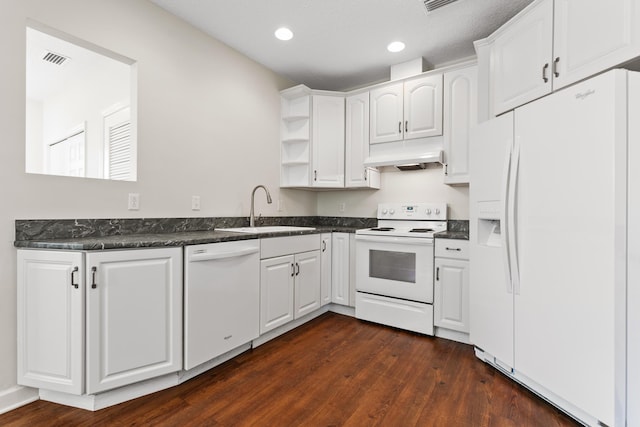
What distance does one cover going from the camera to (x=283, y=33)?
102 inches

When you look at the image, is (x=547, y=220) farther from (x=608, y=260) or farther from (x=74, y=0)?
(x=74, y=0)

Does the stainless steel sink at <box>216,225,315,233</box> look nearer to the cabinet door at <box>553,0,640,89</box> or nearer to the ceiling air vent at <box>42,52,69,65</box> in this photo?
the cabinet door at <box>553,0,640,89</box>

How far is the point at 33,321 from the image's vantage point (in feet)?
5.25

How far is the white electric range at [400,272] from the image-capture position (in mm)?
2635

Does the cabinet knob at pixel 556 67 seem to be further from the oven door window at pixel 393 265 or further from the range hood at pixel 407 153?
the oven door window at pixel 393 265

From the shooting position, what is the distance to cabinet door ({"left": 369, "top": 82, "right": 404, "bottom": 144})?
121 inches

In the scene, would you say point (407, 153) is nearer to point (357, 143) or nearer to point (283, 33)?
point (357, 143)

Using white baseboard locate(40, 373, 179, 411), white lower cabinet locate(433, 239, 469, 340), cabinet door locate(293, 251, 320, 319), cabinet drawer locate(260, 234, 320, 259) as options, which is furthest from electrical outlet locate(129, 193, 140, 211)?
white lower cabinet locate(433, 239, 469, 340)

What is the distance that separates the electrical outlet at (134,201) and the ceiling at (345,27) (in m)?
1.42

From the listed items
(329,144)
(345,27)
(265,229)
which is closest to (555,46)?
(345,27)

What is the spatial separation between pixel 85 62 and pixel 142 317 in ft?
9.63

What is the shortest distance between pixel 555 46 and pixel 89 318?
117 inches

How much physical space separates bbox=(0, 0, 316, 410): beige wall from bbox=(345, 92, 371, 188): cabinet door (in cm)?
79

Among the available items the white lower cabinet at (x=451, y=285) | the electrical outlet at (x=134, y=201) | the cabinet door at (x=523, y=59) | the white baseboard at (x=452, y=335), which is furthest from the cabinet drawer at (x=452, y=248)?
the electrical outlet at (x=134, y=201)
